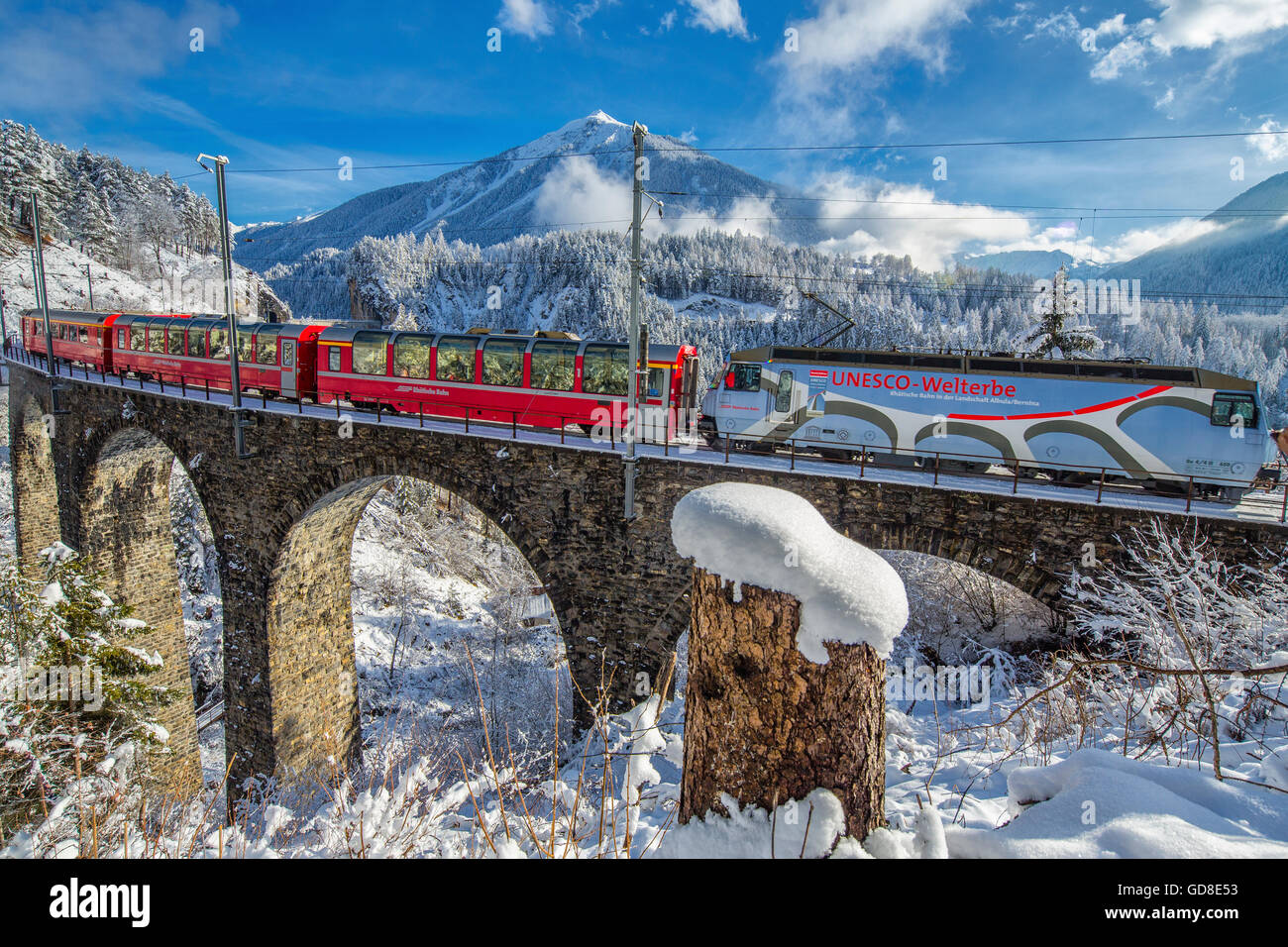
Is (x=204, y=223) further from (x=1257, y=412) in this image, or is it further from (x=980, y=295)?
(x=980, y=295)

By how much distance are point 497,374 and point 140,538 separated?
53.5 ft

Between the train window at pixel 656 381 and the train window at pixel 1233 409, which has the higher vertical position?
the train window at pixel 656 381

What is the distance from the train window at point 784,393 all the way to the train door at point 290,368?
46.4 ft

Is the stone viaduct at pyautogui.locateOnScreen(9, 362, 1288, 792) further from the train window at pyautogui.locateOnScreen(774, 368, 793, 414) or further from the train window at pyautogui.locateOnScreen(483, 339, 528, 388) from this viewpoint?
the train window at pyautogui.locateOnScreen(774, 368, 793, 414)

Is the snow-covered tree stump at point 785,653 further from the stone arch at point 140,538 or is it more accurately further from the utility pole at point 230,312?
the stone arch at point 140,538

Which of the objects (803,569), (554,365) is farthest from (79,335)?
(803,569)

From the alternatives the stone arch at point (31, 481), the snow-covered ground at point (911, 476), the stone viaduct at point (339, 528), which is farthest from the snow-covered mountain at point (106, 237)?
the snow-covered ground at point (911, 476)

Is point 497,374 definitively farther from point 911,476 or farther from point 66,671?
point 66,671

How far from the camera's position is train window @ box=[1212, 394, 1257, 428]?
1118cm

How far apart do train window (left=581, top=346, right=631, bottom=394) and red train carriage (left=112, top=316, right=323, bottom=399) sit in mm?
9422

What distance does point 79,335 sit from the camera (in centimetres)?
2422

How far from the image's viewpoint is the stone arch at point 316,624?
13773mm

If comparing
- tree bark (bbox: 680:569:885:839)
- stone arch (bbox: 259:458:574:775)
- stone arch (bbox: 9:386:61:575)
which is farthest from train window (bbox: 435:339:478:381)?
stone arch (bbox: 9:386:61:575)

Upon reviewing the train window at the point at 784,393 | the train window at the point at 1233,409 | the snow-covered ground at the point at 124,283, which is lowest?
the train window at the point at 1233,409
